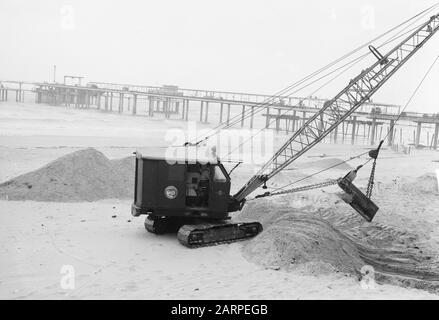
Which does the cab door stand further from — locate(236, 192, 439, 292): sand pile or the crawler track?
locate(236, 192, 439, 292): sand pile

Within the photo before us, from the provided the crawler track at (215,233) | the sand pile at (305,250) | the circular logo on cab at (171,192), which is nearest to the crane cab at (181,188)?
the circular logo on cab at (171,192)

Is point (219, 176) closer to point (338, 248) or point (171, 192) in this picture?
point (171, 192)

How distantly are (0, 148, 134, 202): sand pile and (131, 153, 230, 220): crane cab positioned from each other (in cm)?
624

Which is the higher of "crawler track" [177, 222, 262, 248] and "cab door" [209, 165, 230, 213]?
"cab door" [209, 165, 230, 213]

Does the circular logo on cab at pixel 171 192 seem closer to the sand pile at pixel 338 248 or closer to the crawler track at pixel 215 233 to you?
the crawler track at pixel 215 233

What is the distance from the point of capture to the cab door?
14117mm

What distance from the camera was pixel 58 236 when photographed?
1388 centimetres

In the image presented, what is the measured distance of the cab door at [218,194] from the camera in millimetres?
14117

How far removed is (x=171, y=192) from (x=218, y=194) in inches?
50.4

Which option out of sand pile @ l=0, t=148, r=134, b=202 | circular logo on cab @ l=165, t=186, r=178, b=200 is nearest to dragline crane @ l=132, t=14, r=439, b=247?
circular logo on cab @ l=165, t=186, r=178, b=200

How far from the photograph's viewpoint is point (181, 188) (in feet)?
45.4
